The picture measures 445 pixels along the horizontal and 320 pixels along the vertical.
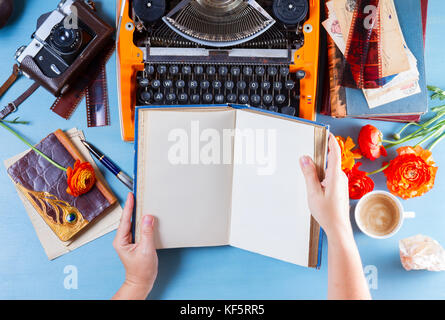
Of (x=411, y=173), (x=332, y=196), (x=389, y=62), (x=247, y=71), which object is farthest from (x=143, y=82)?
(x=411, y=173)

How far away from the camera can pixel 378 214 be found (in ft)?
4.56

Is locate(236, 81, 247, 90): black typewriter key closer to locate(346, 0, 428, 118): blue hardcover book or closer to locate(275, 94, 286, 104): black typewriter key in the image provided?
locate(275, 94, 286, 104): black typewriter key

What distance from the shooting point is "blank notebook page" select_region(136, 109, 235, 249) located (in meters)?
1.27

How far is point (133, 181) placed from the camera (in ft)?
4.43

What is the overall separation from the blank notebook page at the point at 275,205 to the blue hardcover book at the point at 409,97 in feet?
0.85

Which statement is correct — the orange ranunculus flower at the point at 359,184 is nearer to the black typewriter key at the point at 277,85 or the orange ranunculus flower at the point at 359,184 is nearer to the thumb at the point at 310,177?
the thumb at the point at 310,177

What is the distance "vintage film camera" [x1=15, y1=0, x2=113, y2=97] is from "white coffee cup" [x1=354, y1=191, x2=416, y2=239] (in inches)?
42.0

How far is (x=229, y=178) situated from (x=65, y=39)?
723mm

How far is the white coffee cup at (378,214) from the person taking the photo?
1356 mm

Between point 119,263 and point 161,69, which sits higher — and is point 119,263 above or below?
below

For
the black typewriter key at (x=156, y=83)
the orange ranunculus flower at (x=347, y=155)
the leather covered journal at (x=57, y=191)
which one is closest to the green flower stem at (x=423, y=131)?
the orange ranunculus flower at (x=347, y=155)

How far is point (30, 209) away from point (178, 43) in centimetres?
79

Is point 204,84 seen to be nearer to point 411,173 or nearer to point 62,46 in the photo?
point 62,46
